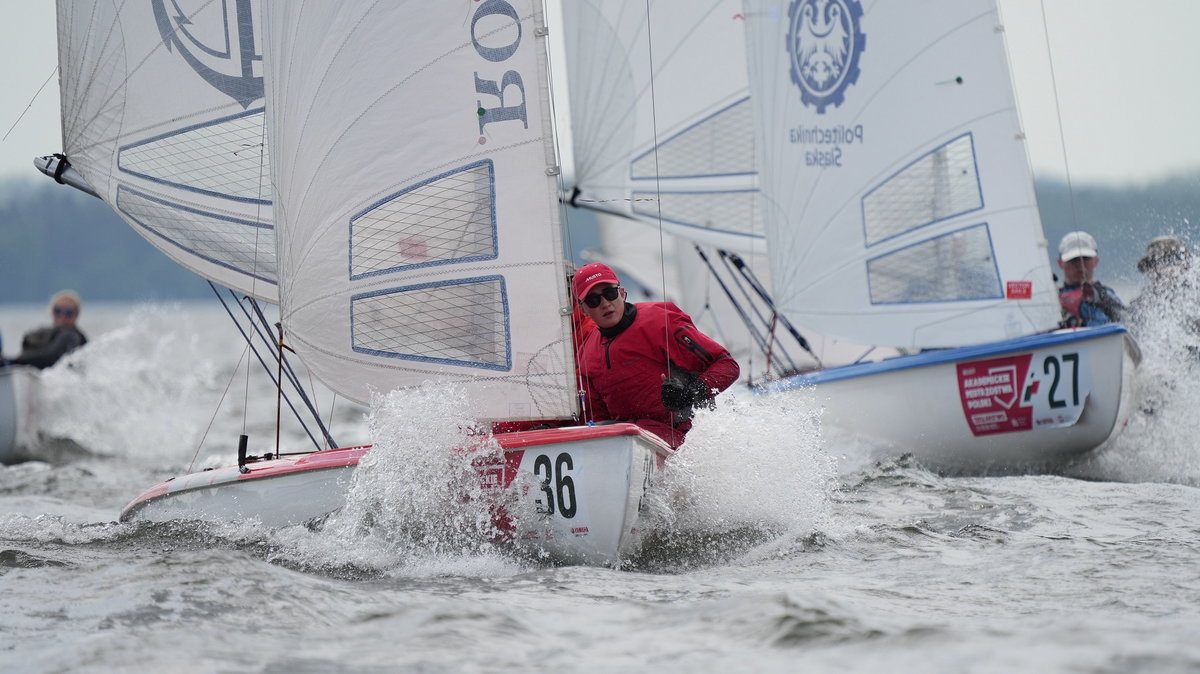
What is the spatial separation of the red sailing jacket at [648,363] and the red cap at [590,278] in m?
0.17

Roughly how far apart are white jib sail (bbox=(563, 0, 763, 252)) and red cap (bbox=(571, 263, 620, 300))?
4148 millimetres

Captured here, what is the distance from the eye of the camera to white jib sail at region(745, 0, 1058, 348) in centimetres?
742

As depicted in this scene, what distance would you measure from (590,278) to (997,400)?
2940 mm

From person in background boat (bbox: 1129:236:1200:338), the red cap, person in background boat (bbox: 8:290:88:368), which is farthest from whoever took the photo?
person in background boat (bbox: 8:290:88:368)

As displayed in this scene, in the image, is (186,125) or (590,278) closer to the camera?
(590,278)

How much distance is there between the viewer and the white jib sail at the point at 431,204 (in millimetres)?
4332

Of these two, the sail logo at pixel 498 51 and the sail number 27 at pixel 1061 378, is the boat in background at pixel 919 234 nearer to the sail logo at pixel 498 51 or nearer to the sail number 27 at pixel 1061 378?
the sail number 27 at pixel 1061 378

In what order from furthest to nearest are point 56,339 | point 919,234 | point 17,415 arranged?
1. point 56,339
2. point 17,415
3. point 919,234

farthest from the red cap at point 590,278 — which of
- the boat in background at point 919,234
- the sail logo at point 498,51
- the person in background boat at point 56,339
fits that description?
the person in background boat at point 56,339

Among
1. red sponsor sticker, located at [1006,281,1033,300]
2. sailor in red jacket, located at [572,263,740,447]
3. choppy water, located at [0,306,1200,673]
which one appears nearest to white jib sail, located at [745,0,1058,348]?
red sponsor sticker, located at [1006,281,1033,300]

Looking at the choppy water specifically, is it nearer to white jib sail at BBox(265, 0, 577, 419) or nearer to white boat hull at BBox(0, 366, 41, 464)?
white jib sail at BBox(265, 0, 577, 419)

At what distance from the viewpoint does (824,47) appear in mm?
8000

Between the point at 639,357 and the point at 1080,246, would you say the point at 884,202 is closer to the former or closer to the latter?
the point at 1080,246

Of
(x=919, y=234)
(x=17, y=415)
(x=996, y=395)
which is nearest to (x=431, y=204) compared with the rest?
(x=996, y=395)
